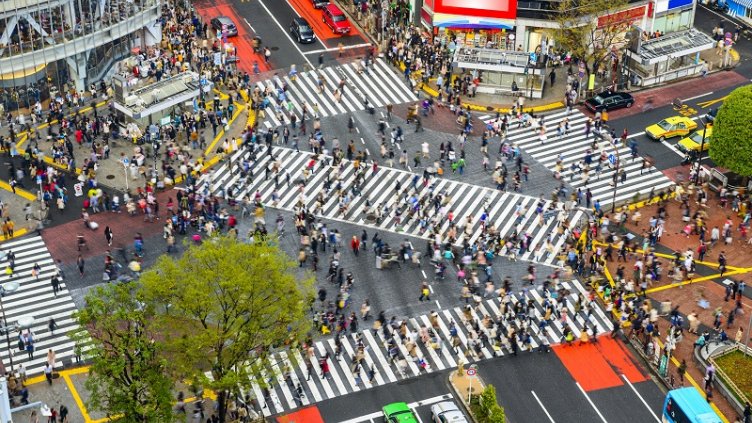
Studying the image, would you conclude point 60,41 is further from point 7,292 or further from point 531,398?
point 531,398

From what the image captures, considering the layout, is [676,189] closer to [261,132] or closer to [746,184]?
[746,184]

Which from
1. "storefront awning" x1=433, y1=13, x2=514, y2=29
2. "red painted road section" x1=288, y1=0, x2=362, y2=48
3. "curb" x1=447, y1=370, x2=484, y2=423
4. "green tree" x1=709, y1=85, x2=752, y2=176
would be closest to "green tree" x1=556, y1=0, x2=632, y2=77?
"storefront awning" x1=433, y1=13, x2=514, y2=29

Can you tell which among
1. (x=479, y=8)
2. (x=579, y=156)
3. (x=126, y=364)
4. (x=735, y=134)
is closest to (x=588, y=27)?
(x=479, y=8)

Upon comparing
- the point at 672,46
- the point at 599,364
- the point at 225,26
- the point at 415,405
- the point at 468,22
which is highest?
the point at 468,22

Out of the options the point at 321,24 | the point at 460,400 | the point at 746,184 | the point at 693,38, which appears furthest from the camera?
the point at 321,24

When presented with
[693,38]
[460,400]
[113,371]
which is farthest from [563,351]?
[693,38]

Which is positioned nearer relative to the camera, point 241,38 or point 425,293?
point 425,293

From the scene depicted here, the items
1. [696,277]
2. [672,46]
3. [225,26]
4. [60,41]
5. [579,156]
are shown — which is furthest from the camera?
[225,26]
